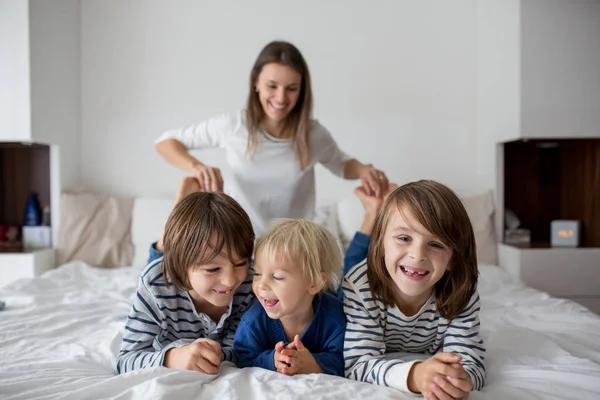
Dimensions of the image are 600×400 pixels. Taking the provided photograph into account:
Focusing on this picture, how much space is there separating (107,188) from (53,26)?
3.00 feet

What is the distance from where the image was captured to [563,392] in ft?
3.03

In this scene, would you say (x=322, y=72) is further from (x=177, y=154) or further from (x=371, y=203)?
(x=371, y=203)

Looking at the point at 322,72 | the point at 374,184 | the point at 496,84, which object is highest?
the point at 322,72

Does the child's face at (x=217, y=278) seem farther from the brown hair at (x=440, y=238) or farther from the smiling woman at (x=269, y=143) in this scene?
the smiling woman at (x=269, y=143)

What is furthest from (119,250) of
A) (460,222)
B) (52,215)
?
(460,222)

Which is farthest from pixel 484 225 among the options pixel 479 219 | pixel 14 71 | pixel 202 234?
pixel 14 71

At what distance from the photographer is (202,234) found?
39.6 inches

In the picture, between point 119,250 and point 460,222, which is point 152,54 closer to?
point 119,250

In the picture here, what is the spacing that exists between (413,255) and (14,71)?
7.49 ft

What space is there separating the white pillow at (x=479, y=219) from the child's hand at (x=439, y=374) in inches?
59.6

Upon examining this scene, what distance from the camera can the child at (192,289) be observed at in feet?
3.28

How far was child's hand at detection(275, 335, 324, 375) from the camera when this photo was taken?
37.8 inches

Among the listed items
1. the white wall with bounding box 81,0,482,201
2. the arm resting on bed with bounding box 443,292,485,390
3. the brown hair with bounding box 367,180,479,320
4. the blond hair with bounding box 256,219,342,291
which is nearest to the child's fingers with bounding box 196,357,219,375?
the blond hair with bounding box 256,219,342,291

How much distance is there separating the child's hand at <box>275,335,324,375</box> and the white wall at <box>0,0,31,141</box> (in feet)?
6.61
